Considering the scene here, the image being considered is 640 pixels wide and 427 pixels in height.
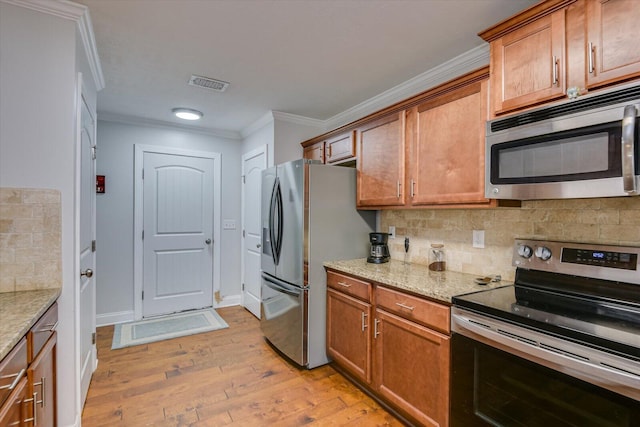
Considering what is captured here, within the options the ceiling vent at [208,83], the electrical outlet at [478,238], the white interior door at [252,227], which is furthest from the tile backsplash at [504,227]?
the ceiling vent at [208,83]

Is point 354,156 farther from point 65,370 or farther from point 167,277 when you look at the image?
point 167,277

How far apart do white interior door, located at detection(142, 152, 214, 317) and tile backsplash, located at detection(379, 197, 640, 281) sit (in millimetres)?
2511

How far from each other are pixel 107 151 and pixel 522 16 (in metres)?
4.03

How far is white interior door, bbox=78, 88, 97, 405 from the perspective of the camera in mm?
2062

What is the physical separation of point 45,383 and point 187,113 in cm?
278

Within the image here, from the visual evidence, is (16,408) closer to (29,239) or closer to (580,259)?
(29,239)

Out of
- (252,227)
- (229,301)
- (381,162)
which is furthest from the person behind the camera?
(229,301)

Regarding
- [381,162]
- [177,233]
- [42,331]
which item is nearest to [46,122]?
[42,331]

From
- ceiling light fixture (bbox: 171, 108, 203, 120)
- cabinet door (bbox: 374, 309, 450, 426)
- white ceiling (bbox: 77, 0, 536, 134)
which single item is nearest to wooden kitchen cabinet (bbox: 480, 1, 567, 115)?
white ceiling (bbox: 77, 0, 536, 134)

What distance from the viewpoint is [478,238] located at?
7.10 feet

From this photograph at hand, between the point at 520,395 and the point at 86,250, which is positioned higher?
the point at 86,250

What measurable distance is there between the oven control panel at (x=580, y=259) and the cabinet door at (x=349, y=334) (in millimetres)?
1012

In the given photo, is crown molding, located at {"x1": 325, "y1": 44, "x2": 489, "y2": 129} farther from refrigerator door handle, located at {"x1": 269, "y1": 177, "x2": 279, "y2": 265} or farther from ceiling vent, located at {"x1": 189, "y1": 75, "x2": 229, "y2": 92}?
ceiling vent, located at {"x1": 189, "y1": 75, "x2": 229, "y2": 92}

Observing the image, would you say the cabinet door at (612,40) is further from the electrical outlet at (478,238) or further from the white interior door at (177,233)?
the white interior door at (177,233)
